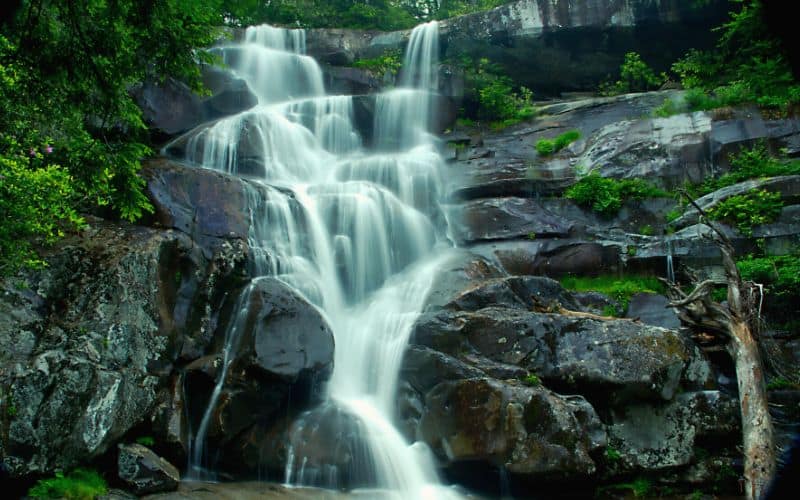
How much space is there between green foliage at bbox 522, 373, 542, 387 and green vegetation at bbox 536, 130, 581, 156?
1082 cm

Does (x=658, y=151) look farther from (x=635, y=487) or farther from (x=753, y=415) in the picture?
(x=635, y=487)

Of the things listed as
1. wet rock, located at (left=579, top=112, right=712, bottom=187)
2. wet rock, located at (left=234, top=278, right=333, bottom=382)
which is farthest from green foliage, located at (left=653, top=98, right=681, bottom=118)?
wet rock, located at (left=234, top=278, right=333, bottom=382)

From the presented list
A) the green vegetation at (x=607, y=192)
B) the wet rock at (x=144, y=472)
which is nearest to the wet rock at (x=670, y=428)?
the wet rock at (x=144, y=472)

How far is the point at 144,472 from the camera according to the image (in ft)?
26.1

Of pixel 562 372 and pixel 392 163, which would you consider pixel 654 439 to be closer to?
pixel 562 372

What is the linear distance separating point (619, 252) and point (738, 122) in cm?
632

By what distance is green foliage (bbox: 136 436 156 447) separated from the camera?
8594 mm

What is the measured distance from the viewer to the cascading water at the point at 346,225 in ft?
30.5

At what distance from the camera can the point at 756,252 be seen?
13.8 m

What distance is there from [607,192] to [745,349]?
7427 millimetres

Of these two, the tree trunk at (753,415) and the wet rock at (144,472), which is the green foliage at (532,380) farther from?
the wet rock at (144,472)

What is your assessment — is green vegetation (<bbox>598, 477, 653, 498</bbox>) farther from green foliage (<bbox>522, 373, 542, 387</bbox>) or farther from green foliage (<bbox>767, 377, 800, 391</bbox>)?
green foliage (<bbox>767, 377, 800, 391</bbox>)

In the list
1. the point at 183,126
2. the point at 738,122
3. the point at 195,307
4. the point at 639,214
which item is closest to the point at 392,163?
the point at 183,126

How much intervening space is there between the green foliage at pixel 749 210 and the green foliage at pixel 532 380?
24.8 ft
